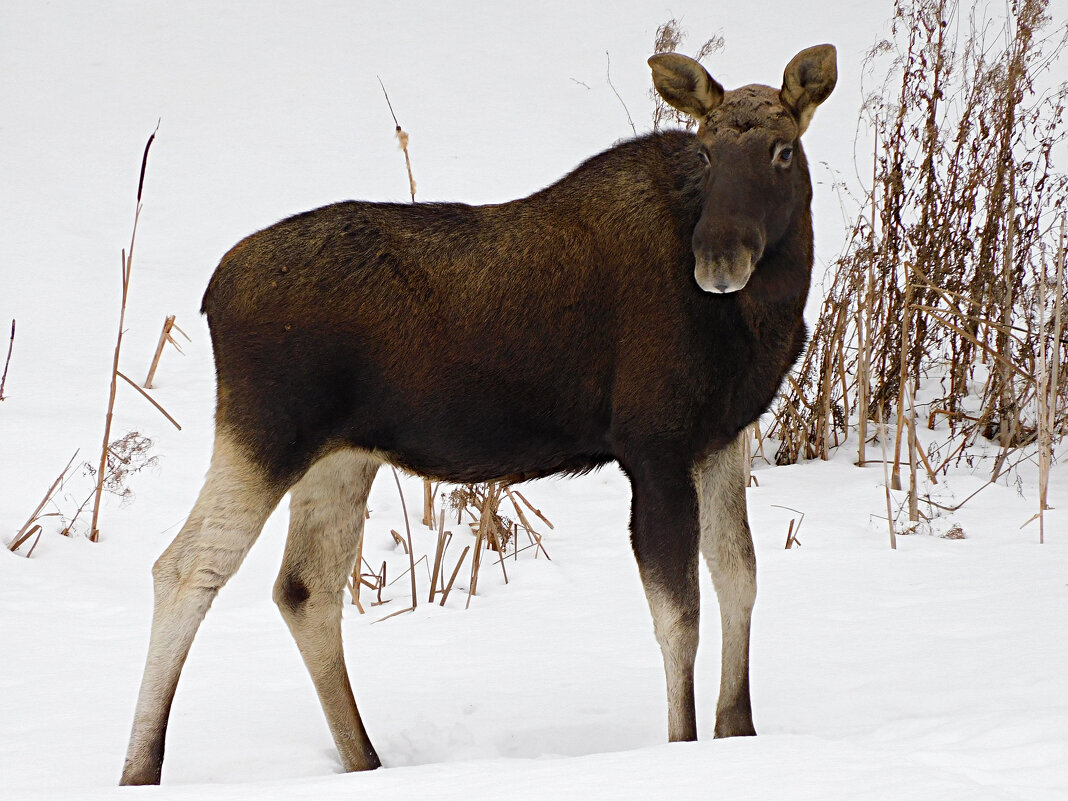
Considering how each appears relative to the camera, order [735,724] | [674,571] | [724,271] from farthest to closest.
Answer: [735,724] → [674,571] → [724,271]

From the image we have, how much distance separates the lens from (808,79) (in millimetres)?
4324

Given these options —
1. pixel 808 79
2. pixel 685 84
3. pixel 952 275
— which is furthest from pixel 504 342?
pixel 952 275

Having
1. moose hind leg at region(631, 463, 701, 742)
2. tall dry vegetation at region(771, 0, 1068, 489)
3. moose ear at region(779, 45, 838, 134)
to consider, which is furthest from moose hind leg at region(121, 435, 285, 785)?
tall dry vegetation at region(771, 0, 1068, 489)

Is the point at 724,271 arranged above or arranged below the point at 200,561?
above

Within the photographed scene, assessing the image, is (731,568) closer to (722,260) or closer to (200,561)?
(722,260)

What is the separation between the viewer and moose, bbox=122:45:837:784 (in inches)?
167

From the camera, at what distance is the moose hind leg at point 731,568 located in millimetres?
4590

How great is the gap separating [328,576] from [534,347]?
1.30 meters

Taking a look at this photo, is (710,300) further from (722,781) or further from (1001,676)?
(1001,676)

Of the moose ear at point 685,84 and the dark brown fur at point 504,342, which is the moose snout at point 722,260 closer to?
the dark brown fur at point 504,342

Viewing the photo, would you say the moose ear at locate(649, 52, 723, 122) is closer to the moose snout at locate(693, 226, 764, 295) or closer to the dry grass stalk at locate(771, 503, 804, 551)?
the moose snout at locate(693, 226, 764, 295)

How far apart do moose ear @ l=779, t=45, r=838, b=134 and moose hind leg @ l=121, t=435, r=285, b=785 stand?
2.33 meters

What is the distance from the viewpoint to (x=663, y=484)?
14.0 ft

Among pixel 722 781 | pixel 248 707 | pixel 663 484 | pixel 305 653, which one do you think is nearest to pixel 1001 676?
pixel 663 484
